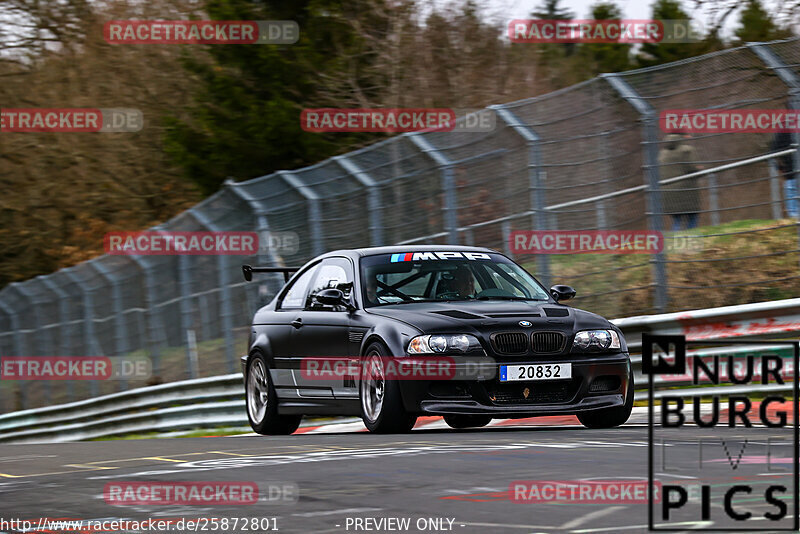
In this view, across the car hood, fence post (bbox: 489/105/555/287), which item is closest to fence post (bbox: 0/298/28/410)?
fence post (bbox: 489/105/555/287)

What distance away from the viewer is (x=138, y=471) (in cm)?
851

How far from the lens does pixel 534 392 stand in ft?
31.9

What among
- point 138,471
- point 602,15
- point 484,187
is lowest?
point 138,471

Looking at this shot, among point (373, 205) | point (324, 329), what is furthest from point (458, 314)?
point (373, 205)

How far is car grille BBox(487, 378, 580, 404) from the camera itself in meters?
9.65

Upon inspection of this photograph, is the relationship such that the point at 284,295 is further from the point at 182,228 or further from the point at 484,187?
the point at 182,228

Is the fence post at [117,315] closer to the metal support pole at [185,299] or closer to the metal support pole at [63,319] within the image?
the metal support pole at [63,319]

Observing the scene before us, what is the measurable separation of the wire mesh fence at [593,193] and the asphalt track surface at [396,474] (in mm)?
2185

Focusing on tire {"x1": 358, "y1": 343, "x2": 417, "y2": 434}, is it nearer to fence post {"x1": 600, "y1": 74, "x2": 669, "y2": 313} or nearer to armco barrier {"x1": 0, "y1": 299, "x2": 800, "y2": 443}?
armco barrier {"x1": 0, "y1": 299, "x2": 800, "y2": 443}

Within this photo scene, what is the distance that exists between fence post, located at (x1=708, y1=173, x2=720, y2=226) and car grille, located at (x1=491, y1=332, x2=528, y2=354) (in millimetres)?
3461

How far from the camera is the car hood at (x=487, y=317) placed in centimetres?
977

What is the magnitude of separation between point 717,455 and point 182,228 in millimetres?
12696

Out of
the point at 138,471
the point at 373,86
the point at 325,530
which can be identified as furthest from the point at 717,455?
the point at 373,86

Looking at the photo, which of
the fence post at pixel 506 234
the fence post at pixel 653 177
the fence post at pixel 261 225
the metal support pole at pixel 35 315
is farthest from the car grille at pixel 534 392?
the metal support pole at pixel 35 315
